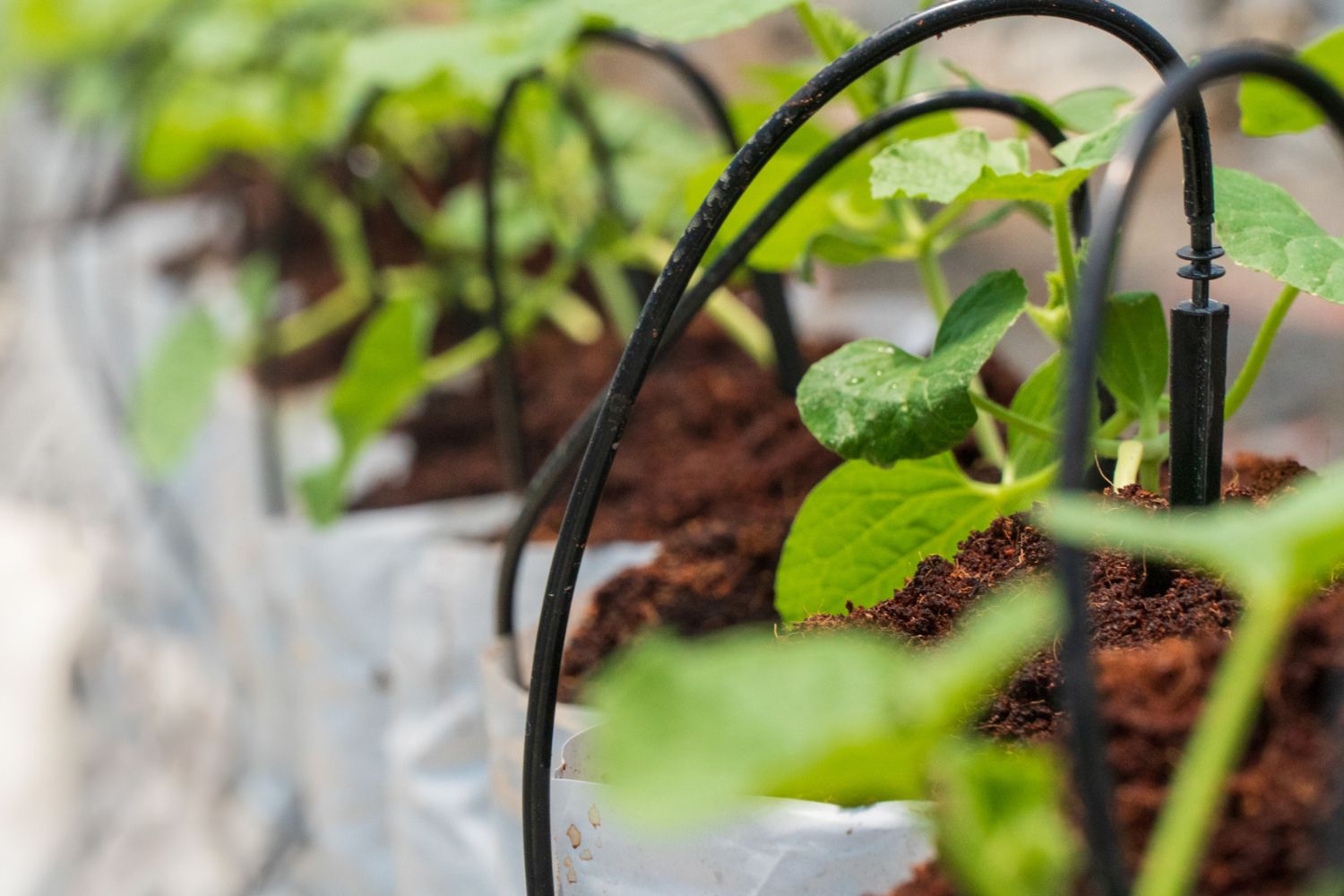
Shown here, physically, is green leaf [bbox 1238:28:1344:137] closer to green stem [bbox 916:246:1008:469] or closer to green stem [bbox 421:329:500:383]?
green stem [bbox 916:246:1008:469]

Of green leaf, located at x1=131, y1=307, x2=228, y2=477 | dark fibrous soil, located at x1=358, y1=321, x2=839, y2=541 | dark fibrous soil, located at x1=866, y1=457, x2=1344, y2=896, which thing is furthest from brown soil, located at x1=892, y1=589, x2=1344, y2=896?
green leaf, located at x1=131, y1=307, x2=228, y2=477

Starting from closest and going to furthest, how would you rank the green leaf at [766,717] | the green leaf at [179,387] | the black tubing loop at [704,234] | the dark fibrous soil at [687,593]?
the green leaf at [766,717]
the black tubing loop at [704,234]
the dark fibrous soil at [687,593]
the green leaf at [179,387]

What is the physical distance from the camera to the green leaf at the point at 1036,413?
19.4 inches

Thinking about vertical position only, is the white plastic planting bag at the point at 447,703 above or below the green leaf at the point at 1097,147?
below

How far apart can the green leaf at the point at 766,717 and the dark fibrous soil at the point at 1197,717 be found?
107mm

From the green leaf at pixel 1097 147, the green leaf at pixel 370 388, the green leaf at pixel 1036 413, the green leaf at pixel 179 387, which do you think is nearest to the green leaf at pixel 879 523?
the green leaf at pixel 1036 413

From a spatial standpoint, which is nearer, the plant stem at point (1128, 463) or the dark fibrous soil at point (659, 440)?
the plant stem at point (1128, 463)

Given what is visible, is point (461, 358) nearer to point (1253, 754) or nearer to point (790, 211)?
point (790, 211)

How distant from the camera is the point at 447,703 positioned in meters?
0.71

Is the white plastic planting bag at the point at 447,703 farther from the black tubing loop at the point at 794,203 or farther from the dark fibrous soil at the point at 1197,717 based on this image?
the dark fibrous soil at the point at 1197,717

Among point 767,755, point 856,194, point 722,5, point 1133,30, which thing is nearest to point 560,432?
point 856,194

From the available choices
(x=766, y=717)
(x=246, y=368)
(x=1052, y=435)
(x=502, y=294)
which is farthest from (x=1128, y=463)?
(x=246, y=368)

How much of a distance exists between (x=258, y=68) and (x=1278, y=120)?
3.93ft

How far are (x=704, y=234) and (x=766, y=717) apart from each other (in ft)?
0.64
